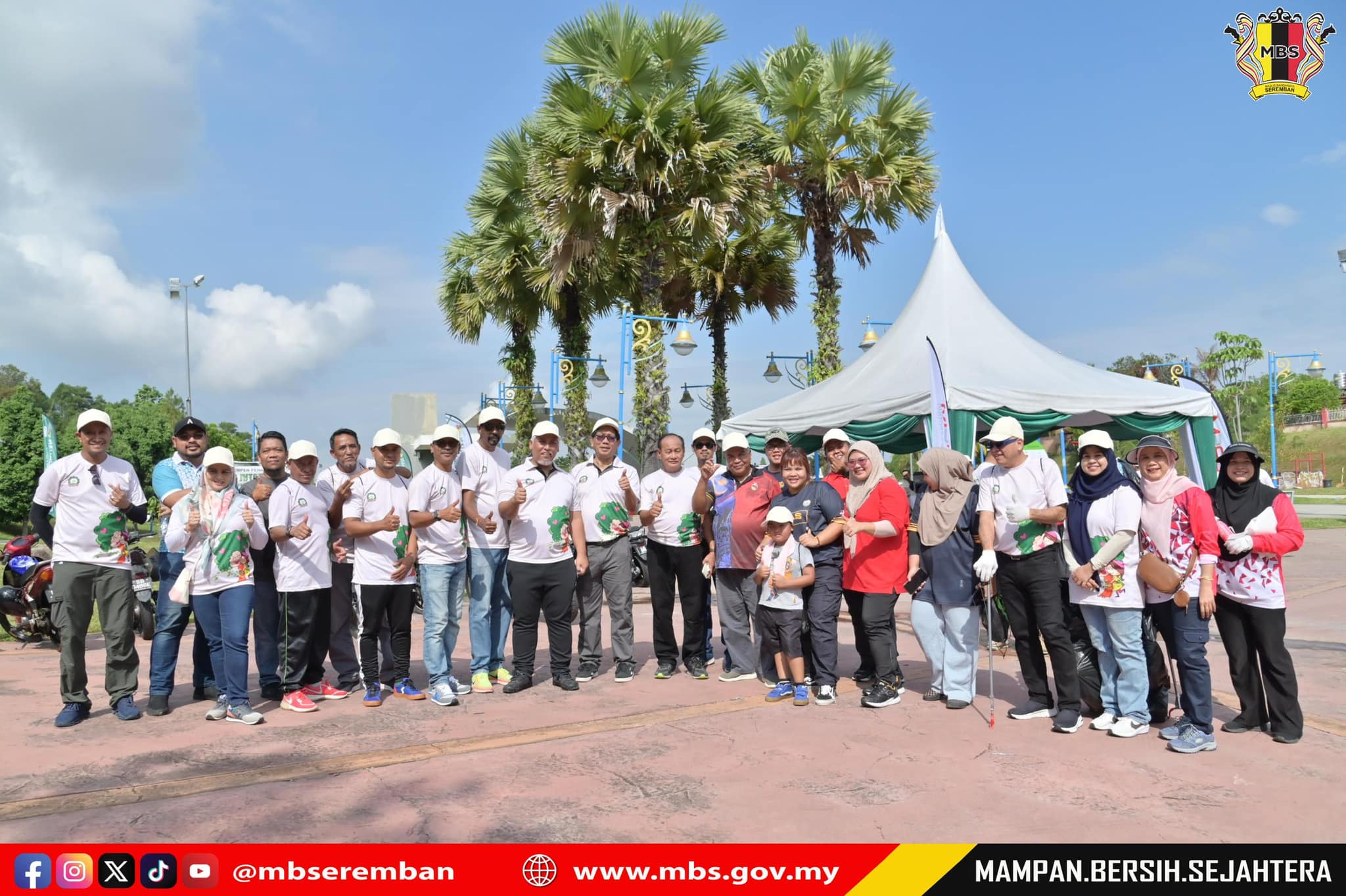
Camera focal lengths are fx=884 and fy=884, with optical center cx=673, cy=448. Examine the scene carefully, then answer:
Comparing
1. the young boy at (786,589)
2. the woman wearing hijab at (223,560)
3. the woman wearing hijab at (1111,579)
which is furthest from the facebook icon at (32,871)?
the woman wearing hijab at (1111,579)

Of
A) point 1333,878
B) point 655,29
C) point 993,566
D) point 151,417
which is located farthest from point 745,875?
point 151,417

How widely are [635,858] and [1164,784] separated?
2620mm

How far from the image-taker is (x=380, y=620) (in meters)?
6.06

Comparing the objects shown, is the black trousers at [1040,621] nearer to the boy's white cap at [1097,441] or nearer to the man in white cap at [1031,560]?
the man in white cap at [1031,560]

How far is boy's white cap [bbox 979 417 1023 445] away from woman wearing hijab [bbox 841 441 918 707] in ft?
2.34

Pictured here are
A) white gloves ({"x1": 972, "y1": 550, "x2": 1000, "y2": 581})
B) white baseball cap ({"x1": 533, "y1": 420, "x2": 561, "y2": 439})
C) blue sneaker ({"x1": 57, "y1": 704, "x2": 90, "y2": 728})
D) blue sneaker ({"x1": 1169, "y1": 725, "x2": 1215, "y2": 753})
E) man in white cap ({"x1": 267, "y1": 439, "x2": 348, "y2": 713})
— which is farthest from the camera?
white baseball cap ({"x1": 533, "y1": 420, "x2": 561, "y2": 439})

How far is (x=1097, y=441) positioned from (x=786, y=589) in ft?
7.28

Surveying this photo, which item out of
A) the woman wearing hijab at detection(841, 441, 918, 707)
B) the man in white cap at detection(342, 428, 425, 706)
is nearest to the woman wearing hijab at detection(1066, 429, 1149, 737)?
the woman wearing hijab at detection(841, 441, 918, 707)

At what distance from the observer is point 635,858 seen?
3367 millimetres

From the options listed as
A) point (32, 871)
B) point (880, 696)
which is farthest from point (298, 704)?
point (880, 696)

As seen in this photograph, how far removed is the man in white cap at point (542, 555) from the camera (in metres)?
6.33

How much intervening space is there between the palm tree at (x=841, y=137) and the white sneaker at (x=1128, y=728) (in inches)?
477

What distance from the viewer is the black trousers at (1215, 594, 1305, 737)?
486 cm

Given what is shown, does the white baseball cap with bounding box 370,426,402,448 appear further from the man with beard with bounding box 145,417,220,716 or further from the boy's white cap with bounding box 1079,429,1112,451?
the boy's white cap with bounding box 1079,429,1112,451
